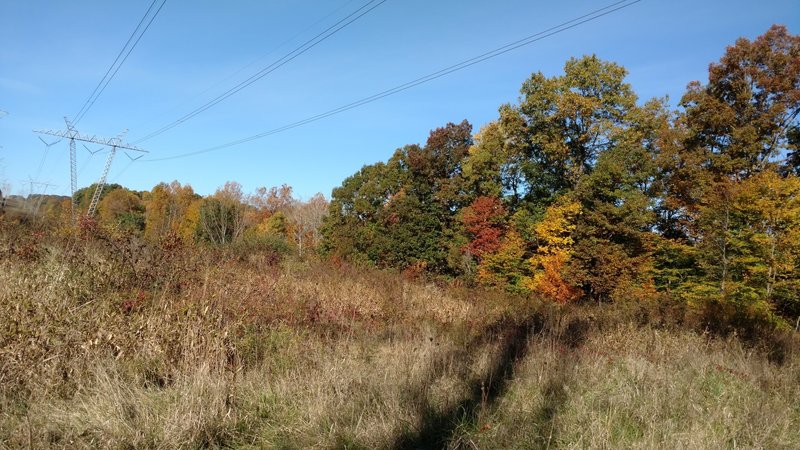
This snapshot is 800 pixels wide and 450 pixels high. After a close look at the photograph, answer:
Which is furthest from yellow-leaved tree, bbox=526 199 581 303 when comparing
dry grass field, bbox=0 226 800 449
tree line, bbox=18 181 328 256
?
tree line, bbox=18 181 328 256

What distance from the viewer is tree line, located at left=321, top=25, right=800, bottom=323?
61.1 feet

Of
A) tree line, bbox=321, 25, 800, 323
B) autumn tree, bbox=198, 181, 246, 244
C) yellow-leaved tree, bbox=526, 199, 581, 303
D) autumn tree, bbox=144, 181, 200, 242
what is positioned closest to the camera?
tree line, bbox=321, 25, 800, 323

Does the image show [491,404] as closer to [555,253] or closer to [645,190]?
[555,253]

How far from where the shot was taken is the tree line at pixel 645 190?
18.6m

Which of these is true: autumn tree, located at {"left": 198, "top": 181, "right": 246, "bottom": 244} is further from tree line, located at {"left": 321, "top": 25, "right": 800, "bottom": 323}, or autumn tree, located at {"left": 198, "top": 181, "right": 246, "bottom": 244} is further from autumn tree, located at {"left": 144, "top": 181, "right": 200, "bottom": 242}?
tree line, located at {"left": 321, "top": 25, "right": 800, "bottom": 323}

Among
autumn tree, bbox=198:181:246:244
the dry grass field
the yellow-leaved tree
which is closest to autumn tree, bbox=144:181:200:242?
autumn tree, bbox=198:181:246:244

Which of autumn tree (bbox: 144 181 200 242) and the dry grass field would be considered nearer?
the dry grass field

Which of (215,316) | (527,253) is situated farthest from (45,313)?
(527,253)

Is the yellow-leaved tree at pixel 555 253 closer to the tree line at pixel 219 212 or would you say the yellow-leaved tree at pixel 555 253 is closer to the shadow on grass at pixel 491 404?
the shadow on grass at pixel 491 404

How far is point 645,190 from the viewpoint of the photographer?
2659 cm

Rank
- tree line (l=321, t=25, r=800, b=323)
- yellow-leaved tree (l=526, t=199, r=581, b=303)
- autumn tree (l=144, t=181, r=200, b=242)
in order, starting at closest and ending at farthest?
tree line (l=321, t=25, r=800, b=323), yellow-leaved tree (l=526, t=199, r=581, b=303), autumn tree (l=144, t=181, r=200, b=242)

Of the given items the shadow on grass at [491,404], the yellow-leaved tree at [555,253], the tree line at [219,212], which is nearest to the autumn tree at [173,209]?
the tree line at [219,212]

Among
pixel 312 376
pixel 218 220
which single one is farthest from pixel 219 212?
pixel 312 376

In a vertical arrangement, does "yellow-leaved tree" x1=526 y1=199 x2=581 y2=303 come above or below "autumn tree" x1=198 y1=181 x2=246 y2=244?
below
